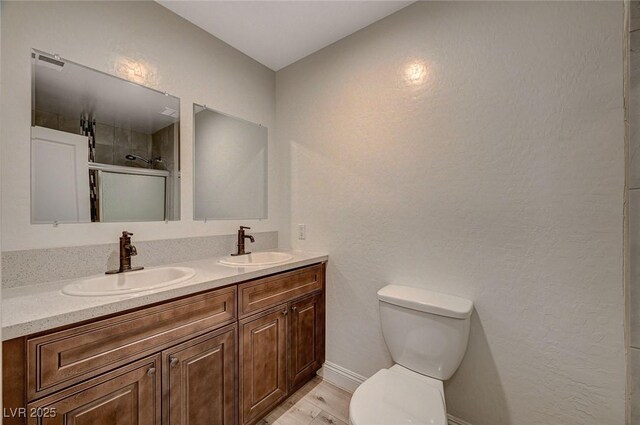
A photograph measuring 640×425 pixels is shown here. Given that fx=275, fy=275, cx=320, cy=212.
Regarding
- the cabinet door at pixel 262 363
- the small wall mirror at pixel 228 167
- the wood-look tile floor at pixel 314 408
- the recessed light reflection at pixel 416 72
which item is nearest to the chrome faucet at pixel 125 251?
the small wall mirror at pixel 228 167

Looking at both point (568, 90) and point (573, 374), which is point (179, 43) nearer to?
point (568, 90)

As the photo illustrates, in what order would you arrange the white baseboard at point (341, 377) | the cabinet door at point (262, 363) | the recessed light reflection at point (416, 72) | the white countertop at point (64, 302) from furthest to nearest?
the white baseboard at point (341, 377), the recessed light reflection at point (416, 72), the cabinet door at point (262, 363), the white countertop at point (64, 302)

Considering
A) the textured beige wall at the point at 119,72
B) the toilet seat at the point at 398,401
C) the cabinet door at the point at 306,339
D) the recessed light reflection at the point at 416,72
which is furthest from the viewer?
the cabinet door at the point at 306,339

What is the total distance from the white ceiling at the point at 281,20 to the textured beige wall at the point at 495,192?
0.11 metres

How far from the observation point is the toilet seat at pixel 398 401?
3.47 feet

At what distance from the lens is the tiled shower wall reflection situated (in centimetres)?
56

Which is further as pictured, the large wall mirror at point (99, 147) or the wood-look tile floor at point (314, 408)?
the wood-look tile floor at point (314, 408)

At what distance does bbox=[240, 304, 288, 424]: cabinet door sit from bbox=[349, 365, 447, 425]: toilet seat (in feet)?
1.89

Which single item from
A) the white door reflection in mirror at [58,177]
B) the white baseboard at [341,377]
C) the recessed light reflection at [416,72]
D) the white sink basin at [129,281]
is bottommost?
the white baseboard at [341,377]

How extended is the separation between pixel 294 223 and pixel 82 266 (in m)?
1.28

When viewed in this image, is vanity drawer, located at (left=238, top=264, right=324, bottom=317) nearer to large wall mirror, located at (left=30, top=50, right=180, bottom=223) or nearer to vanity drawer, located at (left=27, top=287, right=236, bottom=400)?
vanity drawer, located at (left=27, top=287, right=236, bottom=400)

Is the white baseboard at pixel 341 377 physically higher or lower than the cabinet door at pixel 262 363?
lower

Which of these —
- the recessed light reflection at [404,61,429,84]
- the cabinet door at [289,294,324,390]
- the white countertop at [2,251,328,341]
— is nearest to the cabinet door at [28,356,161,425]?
the white countertop at [2,251,328,341]

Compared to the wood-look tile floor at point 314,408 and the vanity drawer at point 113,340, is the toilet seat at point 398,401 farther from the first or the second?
the vanity drawer at point 113,340
